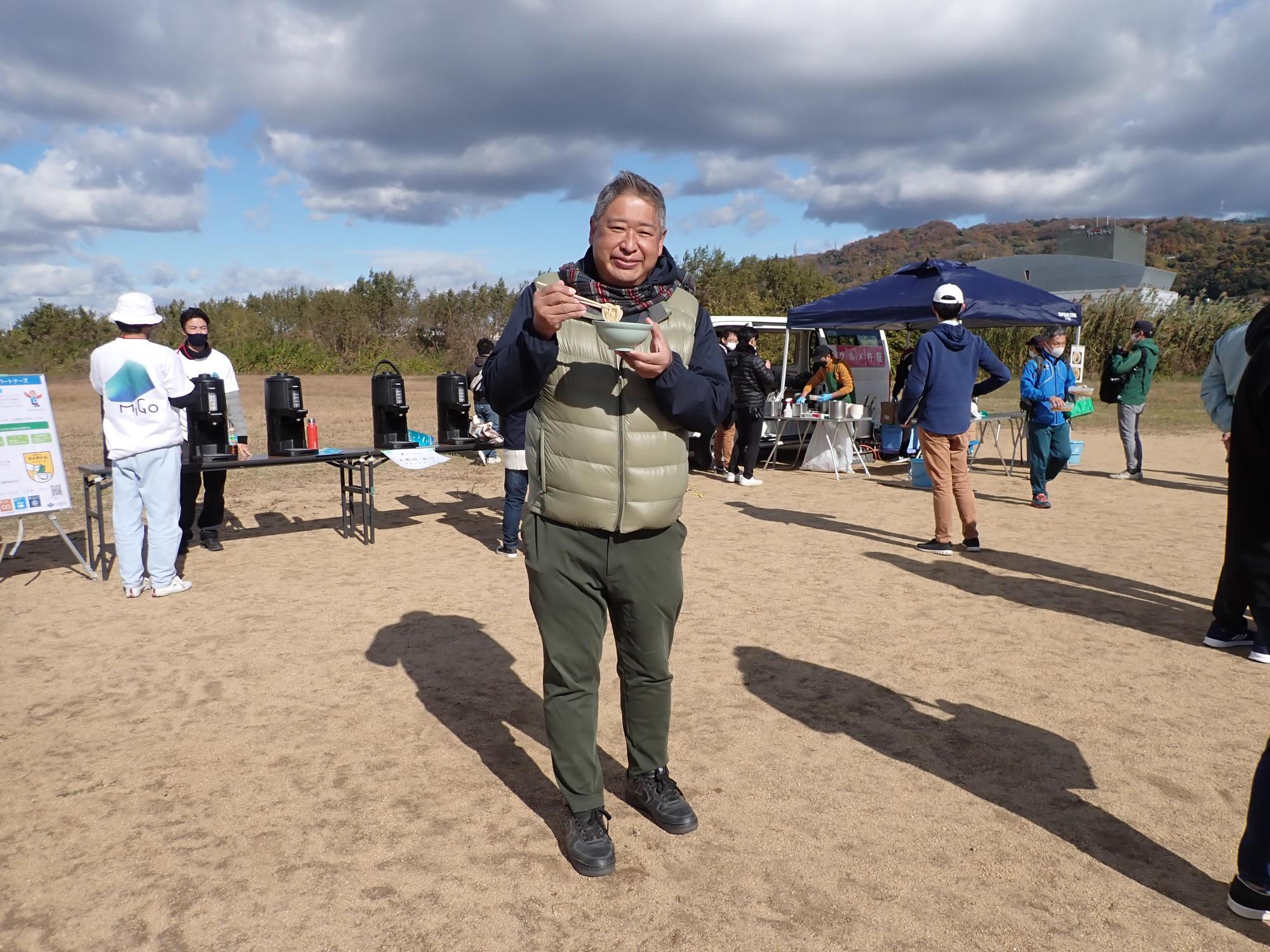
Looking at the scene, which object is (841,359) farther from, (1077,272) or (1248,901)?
(1077,272)

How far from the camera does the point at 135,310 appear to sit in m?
5.68

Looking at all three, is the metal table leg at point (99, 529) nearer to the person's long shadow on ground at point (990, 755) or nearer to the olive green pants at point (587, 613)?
the person's long shadow on ground at point (990, 755)

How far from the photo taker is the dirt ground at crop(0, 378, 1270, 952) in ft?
8.72

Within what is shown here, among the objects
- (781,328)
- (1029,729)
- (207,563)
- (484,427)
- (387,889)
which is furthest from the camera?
(781,328)

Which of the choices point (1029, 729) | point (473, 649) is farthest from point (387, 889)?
point (1029, 729)

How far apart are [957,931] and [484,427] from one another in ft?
20.2

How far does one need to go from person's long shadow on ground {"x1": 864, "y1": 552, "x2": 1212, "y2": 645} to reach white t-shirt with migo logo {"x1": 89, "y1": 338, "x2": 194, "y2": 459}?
5.12 meters

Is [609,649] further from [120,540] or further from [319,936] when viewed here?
[120,540]

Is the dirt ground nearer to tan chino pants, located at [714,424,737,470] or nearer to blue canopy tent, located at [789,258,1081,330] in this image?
tan chino pants, located at [714,424,737,470]

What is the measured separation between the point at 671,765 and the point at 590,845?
80 cm

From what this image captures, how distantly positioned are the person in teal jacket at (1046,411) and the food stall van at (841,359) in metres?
3.29

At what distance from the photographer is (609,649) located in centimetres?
493

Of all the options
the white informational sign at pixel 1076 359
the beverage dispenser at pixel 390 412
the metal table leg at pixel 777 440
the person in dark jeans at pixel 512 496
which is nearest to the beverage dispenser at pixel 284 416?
the beverage dispenser at pixel 390 412

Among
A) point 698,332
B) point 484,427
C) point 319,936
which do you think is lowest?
point 319,936
